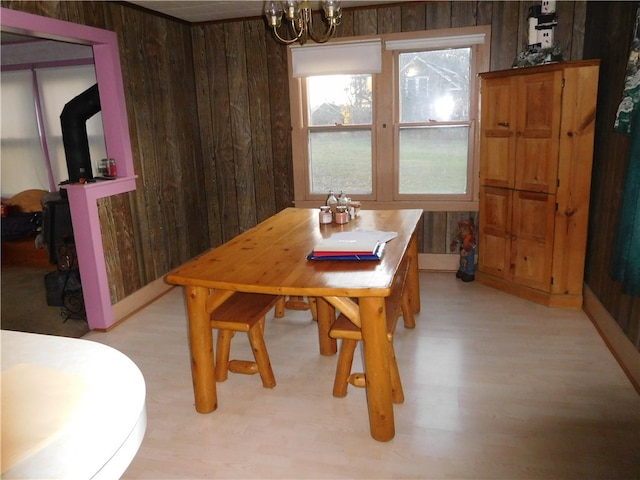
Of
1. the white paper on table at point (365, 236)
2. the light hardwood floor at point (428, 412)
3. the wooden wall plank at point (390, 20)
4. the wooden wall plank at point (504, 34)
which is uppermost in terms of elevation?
the wooden wall plank at point (390, 20)

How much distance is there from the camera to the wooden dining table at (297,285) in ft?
6.20

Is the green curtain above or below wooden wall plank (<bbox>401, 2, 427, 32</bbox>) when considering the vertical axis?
below

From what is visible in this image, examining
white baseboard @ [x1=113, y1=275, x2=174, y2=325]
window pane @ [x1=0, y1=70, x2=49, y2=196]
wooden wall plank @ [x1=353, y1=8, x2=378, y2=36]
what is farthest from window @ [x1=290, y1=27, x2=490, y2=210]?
window pane @ [x1=0, y1=70, x2=49, y2=196]

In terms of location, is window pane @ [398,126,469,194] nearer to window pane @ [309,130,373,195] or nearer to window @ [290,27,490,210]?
window @ [290,27,490,210]

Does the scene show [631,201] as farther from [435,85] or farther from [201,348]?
[435,85]

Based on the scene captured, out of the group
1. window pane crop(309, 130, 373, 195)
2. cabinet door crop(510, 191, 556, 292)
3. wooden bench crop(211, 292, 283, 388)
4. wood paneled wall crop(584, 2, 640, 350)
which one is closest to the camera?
wooden bench crop(211, 292, 283, 388)

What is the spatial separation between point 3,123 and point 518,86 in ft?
18.3

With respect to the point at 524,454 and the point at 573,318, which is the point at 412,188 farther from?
the point at 524,454

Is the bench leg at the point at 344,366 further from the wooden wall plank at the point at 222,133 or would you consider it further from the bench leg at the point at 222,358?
the wooden wall plank at the point at 222,133

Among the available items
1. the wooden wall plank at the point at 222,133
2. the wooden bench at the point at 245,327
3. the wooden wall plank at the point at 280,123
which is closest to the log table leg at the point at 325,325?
the wooden bench at the point at 245,327

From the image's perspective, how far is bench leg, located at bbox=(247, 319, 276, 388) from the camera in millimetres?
2428

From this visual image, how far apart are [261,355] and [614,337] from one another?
197 cm

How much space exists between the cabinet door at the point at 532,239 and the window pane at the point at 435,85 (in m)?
0.99

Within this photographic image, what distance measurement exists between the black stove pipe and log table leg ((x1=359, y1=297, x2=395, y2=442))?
306 cm
